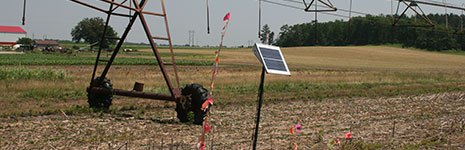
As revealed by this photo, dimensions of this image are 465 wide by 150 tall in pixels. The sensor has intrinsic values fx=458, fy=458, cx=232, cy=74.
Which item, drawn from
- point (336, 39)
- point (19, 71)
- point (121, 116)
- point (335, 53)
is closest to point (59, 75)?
point (19, 71)

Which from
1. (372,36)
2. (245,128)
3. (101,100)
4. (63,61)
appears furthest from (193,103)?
(372,36)

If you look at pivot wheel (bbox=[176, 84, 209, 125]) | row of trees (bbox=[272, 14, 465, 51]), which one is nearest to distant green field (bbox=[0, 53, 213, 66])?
pivot wheel (bbox=[176, 84, 209, 125])

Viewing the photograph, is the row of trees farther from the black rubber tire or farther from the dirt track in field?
the black rubber tire

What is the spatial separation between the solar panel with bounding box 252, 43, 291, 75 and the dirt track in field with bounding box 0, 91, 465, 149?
2.60m

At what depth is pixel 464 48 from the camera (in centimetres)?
10912

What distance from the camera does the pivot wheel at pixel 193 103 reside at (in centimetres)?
1277

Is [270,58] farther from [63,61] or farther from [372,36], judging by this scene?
[372,36]

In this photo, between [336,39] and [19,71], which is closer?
[19,71]

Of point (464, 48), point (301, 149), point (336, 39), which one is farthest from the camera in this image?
point (336, 39)

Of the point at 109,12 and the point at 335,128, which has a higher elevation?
the point at 109,12

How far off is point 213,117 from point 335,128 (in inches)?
148

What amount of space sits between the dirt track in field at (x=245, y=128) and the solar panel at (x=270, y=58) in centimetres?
260

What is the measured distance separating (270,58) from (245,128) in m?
4.93

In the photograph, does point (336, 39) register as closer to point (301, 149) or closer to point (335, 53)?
point (335, 53)
